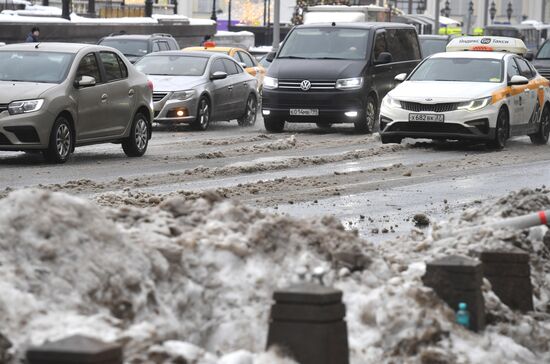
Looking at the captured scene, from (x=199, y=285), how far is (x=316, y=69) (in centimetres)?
1930

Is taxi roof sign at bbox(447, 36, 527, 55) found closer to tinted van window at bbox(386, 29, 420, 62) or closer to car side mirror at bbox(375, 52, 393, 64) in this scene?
tinted van window at bbox(386, 29, 420, 62)

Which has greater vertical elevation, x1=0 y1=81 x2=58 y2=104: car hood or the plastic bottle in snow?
the plastic bottle in snow

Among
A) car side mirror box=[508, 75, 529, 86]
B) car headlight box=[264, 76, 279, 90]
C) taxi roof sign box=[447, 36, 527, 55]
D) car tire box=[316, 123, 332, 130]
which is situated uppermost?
car side mirror box=[508, 75, 529, 86]

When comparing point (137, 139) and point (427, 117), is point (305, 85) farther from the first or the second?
point (137, 139)

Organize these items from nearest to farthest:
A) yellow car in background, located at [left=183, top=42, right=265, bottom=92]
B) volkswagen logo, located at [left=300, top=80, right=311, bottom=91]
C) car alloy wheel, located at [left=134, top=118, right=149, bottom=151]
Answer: car alloy wheel, located at [left=134, top=118, right=149, bottom=151], volkswagen logo, located at [left=300, top=80, right=311, bottom=91], yellow car in background, located at [left=183, top=42, right=265, bottom=92]

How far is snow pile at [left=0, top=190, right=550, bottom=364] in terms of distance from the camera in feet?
19.2

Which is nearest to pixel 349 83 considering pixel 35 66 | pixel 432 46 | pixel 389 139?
pixel 389 139

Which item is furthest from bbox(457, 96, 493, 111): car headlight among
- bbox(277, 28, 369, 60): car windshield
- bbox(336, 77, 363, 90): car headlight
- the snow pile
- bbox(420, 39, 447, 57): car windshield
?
bbox(420, 39, 447, 57): car windshield

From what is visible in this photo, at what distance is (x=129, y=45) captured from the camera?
33750 millimetres

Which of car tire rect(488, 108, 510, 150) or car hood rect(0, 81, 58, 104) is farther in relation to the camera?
car tire rect(488, 108, 510, 150)

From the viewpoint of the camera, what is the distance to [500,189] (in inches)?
612

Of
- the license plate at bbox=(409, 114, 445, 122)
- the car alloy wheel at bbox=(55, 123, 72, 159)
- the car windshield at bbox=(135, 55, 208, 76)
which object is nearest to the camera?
the car alloy wheel at bbox=(55, 123, 72, 159)

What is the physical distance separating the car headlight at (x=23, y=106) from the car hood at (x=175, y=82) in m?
8.22

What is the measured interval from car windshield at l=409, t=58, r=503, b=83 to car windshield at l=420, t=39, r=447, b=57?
1793 cm
